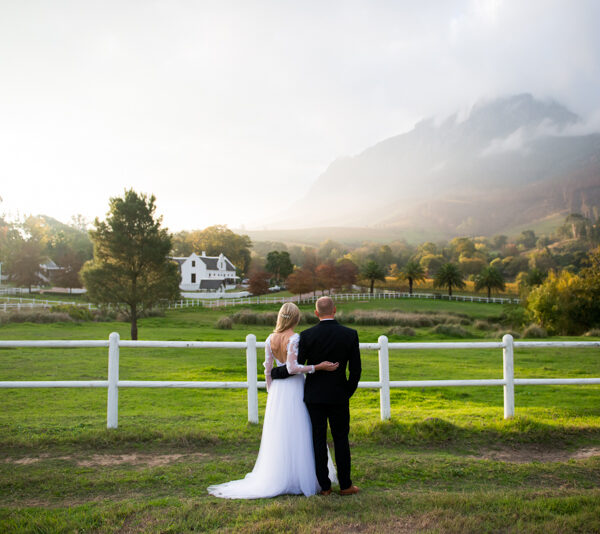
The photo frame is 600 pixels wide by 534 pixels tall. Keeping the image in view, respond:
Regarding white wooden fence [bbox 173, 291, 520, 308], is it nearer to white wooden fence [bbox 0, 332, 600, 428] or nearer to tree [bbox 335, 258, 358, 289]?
tree [bbox 335, 258, 358, 289]

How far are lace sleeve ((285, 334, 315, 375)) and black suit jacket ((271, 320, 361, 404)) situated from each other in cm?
6

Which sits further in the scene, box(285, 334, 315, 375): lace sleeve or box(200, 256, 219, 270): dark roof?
box(200, 256, 219, 270): dark roof

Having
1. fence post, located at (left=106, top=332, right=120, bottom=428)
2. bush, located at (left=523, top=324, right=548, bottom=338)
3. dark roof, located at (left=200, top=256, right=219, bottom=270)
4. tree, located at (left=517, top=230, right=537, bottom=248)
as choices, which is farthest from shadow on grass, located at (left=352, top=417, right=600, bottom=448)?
tree, located at (left=517, top=230, right=537, bottom=248)

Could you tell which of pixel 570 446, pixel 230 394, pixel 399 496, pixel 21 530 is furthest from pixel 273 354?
pixel 230 394

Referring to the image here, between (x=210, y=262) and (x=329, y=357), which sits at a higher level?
(x=210, y=262)

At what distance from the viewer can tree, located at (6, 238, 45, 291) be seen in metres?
67.6

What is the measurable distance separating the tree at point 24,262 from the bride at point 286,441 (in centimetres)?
7238

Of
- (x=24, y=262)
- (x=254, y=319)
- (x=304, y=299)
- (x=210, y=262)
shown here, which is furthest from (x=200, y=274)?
(x=254, y=319)

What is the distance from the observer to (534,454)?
6.52 m

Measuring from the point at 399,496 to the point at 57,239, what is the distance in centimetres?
10127

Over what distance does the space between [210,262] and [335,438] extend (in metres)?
81.2

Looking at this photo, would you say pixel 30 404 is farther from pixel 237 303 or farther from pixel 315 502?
pixel 237 303

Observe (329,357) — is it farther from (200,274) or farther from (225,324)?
(200,274)

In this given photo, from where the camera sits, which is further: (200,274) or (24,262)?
(200,274)
